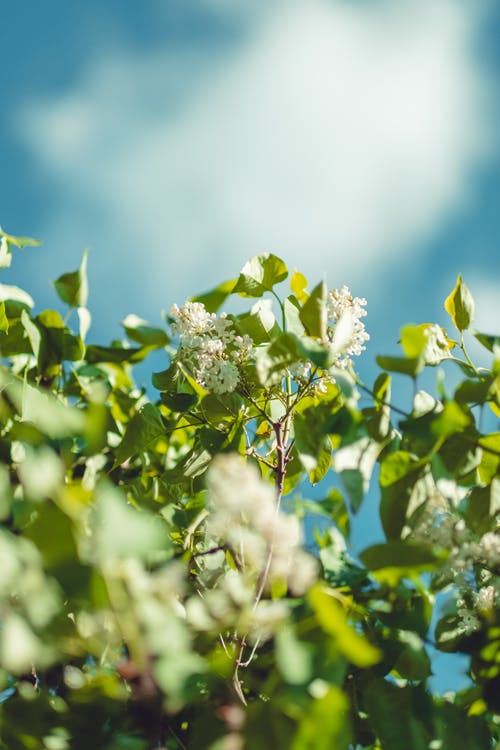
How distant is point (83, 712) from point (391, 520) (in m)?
0.42

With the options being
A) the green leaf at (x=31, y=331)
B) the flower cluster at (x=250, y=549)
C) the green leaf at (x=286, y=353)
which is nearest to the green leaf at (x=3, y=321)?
the green leaf at (x=31, y=331)

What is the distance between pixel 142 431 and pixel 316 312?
16.1 inches

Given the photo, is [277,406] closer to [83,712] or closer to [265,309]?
[265,309]

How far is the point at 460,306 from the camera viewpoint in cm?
127

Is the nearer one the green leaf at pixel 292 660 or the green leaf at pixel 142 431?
the green leaf at pixel 292 660

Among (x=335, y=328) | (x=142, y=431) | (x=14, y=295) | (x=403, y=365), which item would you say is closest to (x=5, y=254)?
(x=14, y=295)

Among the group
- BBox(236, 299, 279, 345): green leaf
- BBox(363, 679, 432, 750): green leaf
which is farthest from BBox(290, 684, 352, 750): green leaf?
BBox(236, 299, 279, 345): green leaf

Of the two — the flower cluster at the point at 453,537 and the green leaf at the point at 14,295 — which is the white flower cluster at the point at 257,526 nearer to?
the flower cluster at the point at 453,537

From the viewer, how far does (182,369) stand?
128cm

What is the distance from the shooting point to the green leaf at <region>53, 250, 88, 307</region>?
65.1 inches

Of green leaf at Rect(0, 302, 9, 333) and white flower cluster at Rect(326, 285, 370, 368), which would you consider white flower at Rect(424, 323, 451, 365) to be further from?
green leaf at Rect(0, 302, 9, 333)

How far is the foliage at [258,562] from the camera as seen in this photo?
543 millimetres

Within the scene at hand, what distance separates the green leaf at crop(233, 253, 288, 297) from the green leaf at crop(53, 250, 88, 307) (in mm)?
527

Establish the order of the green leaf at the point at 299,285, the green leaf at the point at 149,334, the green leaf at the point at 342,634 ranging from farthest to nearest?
the green leaf at the point at 299,285 → the green leaf at the point at 149,334 → the green leaf at the point at 342,634
